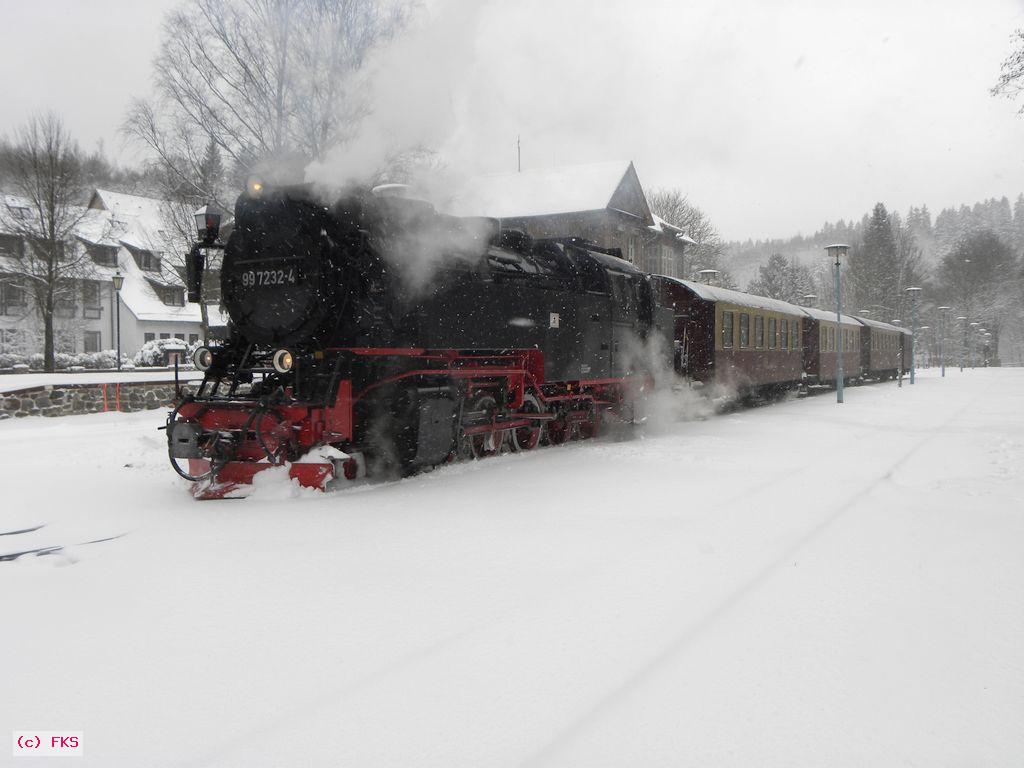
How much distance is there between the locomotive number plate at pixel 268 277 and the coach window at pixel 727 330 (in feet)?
36.7

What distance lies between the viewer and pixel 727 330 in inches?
628

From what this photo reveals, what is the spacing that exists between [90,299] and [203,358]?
30998mm

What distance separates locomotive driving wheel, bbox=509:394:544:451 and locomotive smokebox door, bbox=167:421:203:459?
406 cm

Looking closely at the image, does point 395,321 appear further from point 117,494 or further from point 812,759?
point 812,759

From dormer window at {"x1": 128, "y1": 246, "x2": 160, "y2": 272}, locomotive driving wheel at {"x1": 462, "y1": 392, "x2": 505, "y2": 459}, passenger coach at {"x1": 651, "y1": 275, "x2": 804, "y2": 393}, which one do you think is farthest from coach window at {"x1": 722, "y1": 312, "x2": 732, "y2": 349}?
dormer window at {"x1": 128, "y1": 246, "x2": 160, "y2": 272}

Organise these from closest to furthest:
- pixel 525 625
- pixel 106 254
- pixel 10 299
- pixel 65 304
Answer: pixel 525 625
pixel 65 304
pixel 10 299
pixel 106 254

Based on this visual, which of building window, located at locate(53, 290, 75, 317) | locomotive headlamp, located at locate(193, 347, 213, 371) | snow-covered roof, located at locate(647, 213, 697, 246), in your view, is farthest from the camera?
snow-covered roof, located at locate(647, 213, 697, 246)

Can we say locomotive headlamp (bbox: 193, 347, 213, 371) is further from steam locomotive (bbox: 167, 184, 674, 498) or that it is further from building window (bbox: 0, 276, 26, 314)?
building window (bbox: 0, 276, 26, 314)

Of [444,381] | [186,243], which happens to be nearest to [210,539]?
[444,381]

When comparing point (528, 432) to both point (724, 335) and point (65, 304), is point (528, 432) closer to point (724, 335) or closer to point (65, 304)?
point (724, 335)

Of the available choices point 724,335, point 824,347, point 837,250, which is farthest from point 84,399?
point 824,347

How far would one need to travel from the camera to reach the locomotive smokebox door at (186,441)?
21.0 ft

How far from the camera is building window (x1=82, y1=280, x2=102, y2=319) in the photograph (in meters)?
31.1

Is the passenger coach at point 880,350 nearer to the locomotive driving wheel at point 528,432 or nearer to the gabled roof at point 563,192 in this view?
the gabled roof at point 563,192
